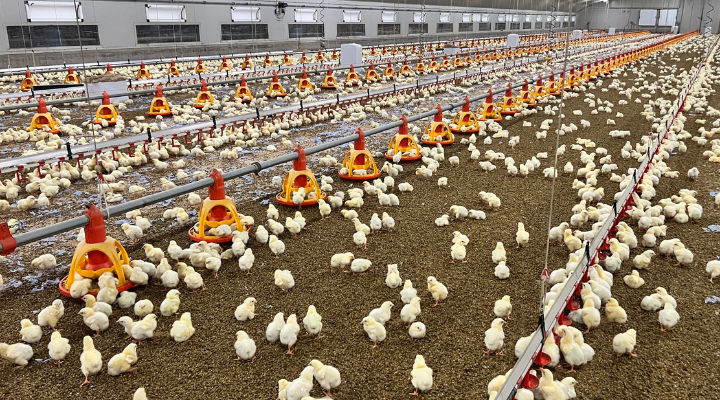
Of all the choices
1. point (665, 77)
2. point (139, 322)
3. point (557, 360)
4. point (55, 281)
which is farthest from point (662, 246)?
point (665, 77)

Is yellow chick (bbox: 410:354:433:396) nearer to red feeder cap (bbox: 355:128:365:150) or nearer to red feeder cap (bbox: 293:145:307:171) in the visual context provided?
red feeder cap (bbox: 293:145:307:171)

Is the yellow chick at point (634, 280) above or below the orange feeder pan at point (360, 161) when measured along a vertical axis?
below

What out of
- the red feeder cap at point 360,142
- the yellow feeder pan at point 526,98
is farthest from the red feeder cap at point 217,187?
the yellow feeder pan at point 526,98

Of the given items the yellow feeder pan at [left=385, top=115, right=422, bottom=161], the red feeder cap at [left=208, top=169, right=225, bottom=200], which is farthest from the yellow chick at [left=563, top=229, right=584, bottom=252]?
the yellow feeder pan at [left=385, top=115, right=422, bottom=161]

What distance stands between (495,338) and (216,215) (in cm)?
268

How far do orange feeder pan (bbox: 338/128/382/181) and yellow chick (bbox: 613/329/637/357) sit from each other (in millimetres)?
3654

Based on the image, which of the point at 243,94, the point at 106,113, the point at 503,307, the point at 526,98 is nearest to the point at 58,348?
the point at 503,307

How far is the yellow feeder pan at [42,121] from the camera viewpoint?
8391mm

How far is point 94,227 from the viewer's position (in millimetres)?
3457

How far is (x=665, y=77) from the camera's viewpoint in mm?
14867

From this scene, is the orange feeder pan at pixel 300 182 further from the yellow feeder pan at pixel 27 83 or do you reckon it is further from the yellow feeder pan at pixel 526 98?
the yellow feeder pan at pixel 27 83

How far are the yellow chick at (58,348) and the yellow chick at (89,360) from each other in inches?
7.8

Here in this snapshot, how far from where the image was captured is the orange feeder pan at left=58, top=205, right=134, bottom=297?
3.44m

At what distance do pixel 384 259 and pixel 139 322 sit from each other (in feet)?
6.05
